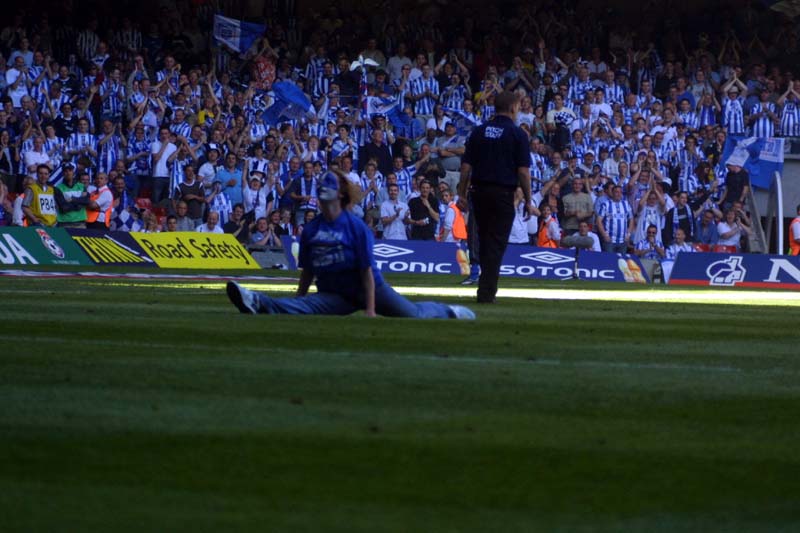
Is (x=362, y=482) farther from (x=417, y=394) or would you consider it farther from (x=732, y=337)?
(x=732, y=337)

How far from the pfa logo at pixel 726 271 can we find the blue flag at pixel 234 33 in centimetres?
1170

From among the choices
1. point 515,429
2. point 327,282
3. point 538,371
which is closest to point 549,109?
point 327,282

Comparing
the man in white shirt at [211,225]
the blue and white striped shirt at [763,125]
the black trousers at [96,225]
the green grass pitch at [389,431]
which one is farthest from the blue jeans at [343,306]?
the blue and white striped shirt at [763,125]

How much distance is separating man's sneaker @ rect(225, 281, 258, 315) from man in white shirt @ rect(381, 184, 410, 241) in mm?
18656

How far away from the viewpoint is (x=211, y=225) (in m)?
28.0

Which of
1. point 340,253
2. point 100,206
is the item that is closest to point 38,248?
point 100,206

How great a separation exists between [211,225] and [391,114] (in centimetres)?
549

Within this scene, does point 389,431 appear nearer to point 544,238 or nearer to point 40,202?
point 40,202

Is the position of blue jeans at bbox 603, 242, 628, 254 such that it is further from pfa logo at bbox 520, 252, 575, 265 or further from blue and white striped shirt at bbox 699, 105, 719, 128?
blue and white striped shirt at bbox 699, 105, 719, 128

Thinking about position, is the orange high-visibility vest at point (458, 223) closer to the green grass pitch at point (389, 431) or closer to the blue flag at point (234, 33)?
the blue flag at point (234, 33)

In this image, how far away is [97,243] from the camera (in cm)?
2556

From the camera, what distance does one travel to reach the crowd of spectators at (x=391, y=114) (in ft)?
91.6

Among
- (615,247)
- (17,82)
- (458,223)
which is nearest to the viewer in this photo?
(17,82)

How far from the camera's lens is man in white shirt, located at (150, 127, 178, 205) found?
28016 millimetres
